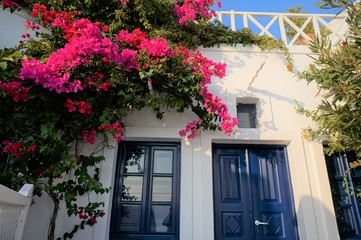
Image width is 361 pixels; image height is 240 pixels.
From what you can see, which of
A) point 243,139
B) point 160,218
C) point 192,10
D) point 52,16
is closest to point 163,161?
point 160,218

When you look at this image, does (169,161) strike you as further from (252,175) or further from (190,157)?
(252,175)

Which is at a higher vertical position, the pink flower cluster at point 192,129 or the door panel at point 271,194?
the pink flower cluster at point 192,129

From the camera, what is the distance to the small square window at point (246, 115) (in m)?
4.21

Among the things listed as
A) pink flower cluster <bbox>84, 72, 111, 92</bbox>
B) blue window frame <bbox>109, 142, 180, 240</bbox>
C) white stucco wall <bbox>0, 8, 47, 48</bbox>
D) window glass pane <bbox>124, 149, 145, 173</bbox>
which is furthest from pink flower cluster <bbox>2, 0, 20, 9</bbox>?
window glass pane <bbox>124, 149, 145, 173</bbox>

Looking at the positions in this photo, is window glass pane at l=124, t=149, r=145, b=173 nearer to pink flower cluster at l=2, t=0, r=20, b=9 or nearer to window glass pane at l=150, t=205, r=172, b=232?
window glass pane at l=150, t=205, r=172, b=232

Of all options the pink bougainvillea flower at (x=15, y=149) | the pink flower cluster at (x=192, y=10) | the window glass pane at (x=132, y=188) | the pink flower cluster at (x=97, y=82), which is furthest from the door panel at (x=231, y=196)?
the pink bougainvillea flower at (x=15, y=149)

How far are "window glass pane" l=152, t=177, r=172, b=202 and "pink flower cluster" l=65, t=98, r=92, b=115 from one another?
1.44 meters

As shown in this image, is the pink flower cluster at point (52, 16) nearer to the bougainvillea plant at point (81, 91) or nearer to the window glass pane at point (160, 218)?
the bougainvillea plant at point (81, 91)

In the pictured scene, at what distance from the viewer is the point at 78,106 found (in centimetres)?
323

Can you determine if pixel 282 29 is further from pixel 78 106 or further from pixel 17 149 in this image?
pixel 17 149

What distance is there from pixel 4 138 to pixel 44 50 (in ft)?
4.15

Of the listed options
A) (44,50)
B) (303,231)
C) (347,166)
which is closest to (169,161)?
(303,231)

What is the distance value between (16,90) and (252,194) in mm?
3372

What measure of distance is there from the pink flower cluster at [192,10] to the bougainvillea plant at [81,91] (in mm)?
32
